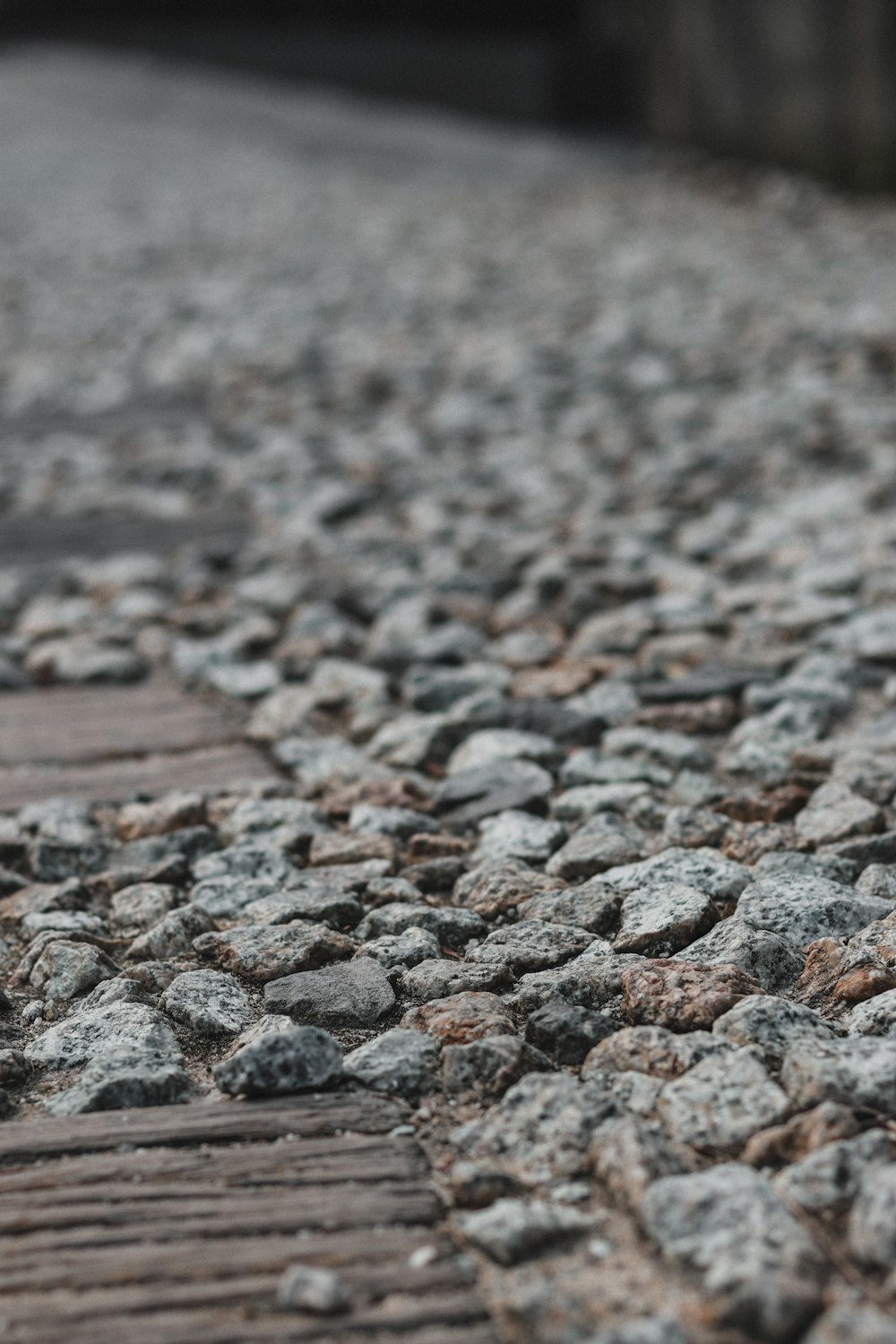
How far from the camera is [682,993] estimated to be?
1.64 m

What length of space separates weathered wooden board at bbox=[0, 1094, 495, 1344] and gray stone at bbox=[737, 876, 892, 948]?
0.58m

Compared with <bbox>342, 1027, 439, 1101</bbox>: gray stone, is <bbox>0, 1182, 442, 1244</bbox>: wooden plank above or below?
above

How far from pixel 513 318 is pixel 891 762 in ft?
15.1

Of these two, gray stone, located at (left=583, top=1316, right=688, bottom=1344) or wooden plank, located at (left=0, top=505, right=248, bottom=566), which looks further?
wooden plank, located at (left=0, top=505, right=248, bottom=566)

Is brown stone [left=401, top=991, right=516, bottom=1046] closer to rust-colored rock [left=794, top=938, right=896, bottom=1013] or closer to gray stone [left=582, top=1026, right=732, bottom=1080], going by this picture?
gray stone [left=582, top=1026, right=732, bottom=1080]

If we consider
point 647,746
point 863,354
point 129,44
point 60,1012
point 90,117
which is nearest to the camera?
point 60,1012

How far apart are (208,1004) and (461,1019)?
32 centimetres

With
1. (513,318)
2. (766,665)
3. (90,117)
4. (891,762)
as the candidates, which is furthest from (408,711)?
(90,117)

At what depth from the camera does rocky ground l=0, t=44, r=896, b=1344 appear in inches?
54.1

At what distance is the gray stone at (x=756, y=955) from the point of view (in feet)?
5.61

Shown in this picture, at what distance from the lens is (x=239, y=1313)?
1.23 meters

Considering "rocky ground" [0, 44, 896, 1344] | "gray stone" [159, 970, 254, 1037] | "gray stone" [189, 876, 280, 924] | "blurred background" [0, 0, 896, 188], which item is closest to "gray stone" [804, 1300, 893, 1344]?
"rocky ground" [0, 44, 896, 1344]

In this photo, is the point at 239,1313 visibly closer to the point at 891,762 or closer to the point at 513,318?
the point at 891,762

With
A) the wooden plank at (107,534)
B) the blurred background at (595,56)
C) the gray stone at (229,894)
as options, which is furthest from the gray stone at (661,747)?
the blurred background at (595,56)
